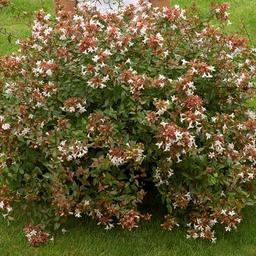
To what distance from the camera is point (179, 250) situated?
16.3 ft

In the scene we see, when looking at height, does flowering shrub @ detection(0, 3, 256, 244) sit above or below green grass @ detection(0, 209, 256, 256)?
above

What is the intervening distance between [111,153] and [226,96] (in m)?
1.21

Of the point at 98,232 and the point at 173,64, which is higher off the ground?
the point at 173,64

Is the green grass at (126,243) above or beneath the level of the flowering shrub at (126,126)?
beneath

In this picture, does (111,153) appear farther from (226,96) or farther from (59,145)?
(226,96)

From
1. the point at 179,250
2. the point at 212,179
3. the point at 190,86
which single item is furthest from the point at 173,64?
the point at 179,250

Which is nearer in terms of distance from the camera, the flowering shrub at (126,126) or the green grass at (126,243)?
the flowering shrub at (126,126)

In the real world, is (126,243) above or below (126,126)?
below

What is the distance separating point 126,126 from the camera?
493 cm

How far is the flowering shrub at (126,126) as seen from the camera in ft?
15.6

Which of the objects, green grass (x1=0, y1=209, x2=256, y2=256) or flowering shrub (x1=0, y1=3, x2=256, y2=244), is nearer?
flowering shrub (x1=0, y1=3, x2=256, y2=244)

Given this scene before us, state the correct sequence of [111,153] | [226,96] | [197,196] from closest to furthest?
1. [111,153]
2. [197,196]
3. [226,96]

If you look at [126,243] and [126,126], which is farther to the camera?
[126,243]

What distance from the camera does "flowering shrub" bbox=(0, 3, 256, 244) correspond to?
15.6ft
